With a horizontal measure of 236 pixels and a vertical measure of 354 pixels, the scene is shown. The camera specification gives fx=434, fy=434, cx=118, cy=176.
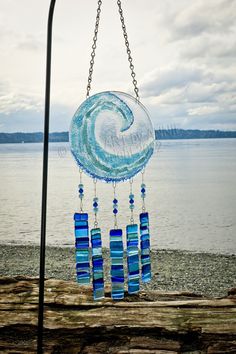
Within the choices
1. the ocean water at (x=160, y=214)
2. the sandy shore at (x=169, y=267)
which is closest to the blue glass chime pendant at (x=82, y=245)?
the sandy shore at (x=169, y=267)

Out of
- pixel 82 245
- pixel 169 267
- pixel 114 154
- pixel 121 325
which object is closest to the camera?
pixel 82 245

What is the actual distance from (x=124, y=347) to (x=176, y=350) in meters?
0.47

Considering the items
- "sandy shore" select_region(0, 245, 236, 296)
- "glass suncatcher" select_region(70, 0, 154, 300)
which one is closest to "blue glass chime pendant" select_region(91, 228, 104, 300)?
"glass suncatcher" select_region(70, 0, 154, 300)

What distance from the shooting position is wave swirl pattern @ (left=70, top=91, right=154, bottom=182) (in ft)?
11.5

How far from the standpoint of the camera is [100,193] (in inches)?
875

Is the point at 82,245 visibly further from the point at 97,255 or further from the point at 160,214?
the point at 160,214

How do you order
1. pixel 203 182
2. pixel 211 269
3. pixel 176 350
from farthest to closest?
pixel 203 182
pixel 211 269
pixel 176 350

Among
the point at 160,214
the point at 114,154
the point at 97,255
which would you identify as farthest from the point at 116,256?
the point at 160,214

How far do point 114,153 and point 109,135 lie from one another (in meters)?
0.15

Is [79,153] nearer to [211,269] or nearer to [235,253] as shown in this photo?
[211,269]

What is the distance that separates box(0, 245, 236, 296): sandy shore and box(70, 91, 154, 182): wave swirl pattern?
464 cm

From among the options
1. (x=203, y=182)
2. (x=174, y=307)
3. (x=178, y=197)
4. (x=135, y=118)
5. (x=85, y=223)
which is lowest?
(x=174, y=307)

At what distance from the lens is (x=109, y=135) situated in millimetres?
3521

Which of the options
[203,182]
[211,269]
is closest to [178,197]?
[203,182]
